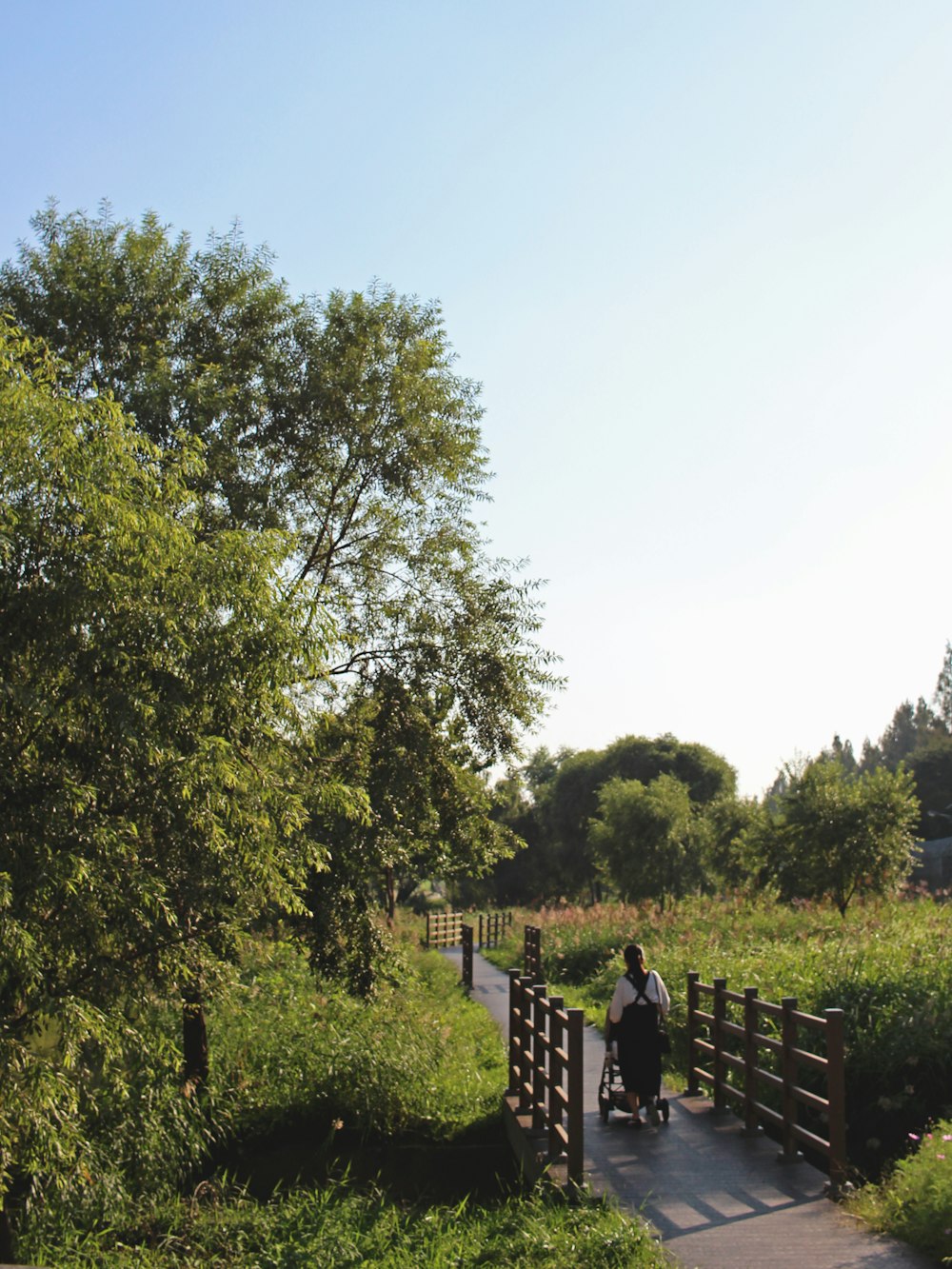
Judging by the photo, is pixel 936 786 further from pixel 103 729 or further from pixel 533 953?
pixel 103 729

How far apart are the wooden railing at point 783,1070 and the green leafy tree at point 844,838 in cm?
1454

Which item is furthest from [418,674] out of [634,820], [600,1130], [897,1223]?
[634,820]

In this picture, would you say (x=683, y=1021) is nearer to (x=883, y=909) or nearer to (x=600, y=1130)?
(x=600, y=1130)

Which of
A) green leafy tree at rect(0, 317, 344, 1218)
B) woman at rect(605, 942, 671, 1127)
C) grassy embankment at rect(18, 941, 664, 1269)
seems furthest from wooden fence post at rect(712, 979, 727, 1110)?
green leafy tree at rect(0, 317, 344, 1218)

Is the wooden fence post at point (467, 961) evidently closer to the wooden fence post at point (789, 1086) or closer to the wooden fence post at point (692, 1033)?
the wooden fence post at point (692, 1033)

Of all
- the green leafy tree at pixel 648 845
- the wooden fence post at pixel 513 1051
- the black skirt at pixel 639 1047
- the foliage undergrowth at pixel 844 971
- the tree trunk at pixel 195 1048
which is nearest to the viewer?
the black skirt at pixel 639 1047

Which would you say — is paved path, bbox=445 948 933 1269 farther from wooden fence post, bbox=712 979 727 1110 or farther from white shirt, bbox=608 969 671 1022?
white shirt, bbox=608 969 671 1022

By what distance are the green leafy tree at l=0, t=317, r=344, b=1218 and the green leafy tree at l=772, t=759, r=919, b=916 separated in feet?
66.4

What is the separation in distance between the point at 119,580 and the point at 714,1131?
6722 millimetres

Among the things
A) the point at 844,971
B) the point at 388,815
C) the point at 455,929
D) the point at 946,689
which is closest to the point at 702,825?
the point at 455,929

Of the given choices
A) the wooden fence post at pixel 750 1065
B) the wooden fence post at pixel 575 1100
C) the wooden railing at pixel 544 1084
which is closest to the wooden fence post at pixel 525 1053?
the wooden railing at pixel 544 1084

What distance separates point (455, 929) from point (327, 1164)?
26371 mm

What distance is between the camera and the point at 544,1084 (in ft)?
31.0

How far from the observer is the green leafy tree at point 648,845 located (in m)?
42.4
